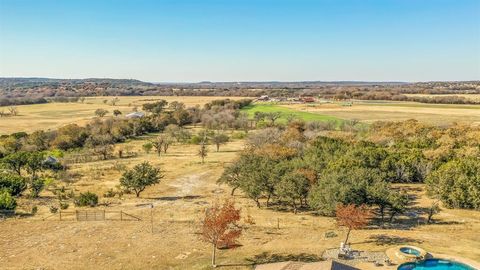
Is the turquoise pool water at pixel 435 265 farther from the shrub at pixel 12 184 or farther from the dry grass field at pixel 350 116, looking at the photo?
the dry grass field at pixel 350 116

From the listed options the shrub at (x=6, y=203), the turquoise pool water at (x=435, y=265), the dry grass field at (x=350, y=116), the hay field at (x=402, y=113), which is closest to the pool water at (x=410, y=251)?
the turquoise pool water at (x=435, y=265)

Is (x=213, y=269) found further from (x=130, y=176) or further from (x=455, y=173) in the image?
(x=455, y=173)

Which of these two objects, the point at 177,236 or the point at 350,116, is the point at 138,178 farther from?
the point at 350,116

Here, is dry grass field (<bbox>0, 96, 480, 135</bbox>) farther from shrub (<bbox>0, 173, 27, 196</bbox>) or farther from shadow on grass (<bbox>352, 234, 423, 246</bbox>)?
shadow on grass (<bbox>352, 234, 423, 246</bbox>)

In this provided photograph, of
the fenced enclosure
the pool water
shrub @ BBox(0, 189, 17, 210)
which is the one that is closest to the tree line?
the pool water

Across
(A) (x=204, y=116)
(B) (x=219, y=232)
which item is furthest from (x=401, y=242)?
(A) (x=204, y=116)

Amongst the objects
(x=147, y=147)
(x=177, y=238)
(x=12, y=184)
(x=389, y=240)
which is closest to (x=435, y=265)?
(x=389, y=240)
